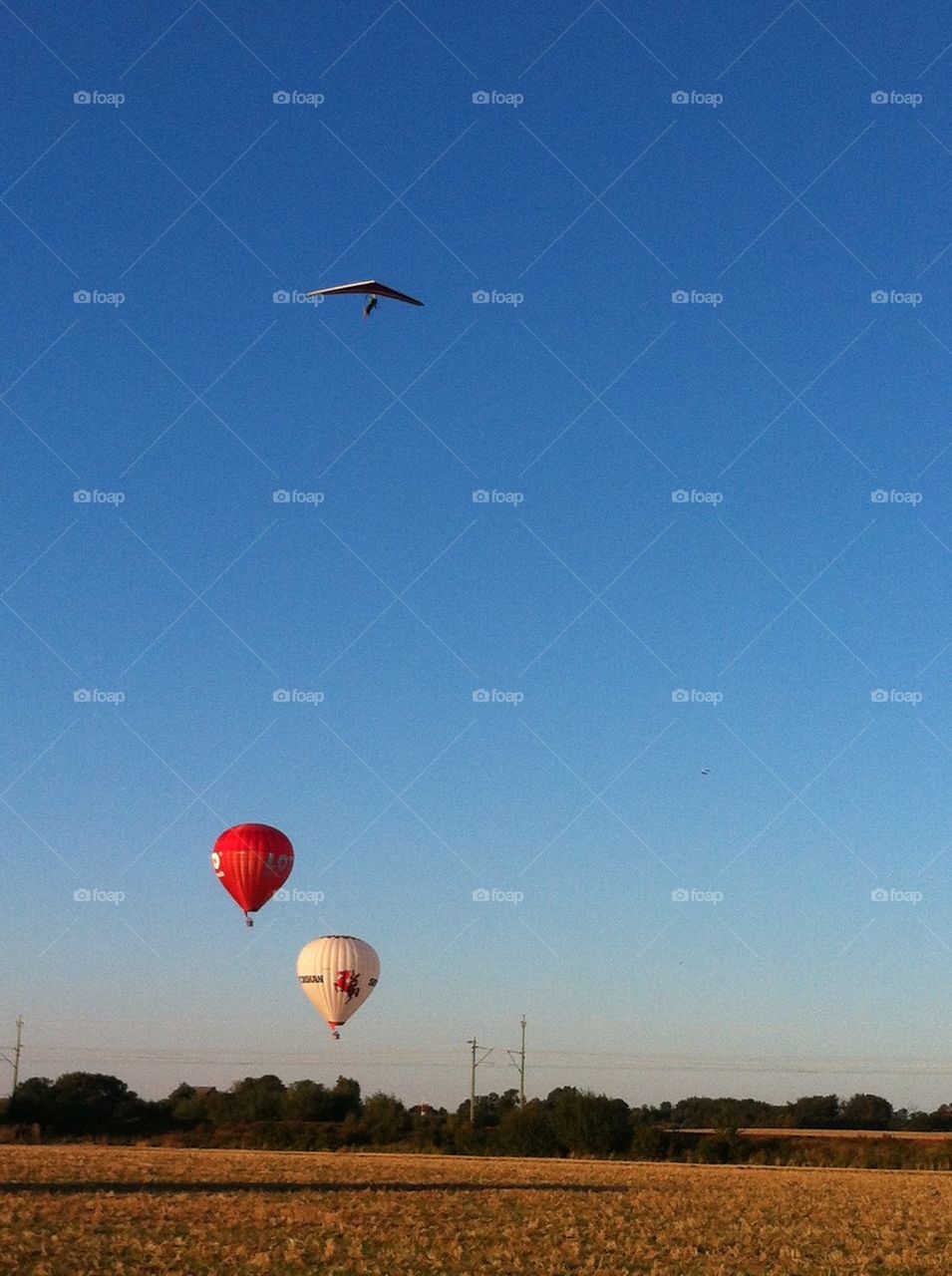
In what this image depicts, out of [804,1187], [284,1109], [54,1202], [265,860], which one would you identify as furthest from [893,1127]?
[54,1202]

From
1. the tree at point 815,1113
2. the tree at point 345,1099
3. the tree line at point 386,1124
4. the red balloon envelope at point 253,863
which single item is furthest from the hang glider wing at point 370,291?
the tree at point 815,1113

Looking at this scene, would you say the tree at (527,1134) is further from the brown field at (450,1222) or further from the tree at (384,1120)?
the brown field at (450,1222)

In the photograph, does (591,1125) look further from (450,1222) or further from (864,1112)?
(864,1112)

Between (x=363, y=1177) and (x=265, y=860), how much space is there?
10.9 metres

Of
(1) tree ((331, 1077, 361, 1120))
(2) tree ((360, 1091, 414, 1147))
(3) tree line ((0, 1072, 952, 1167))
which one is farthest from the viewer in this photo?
(1) tree ((331, 1077, 361, 1120))

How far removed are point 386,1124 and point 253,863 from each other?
147 ft

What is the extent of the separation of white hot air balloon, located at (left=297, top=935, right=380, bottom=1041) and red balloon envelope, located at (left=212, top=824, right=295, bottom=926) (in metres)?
6.76

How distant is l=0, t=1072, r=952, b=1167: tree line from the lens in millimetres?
74812

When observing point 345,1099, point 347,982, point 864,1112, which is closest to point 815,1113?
point 864,1112

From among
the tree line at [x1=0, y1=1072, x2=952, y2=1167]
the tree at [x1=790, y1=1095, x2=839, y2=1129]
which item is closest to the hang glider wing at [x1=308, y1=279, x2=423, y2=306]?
the tree line at [x1=0, y1=1072, x2=952, y2=1167]

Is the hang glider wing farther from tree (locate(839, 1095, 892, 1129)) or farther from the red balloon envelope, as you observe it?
tree (locate(839, 1095, 892, 1129))

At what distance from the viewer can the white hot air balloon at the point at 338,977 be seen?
53.0 m

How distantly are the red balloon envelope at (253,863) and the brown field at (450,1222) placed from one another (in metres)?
8.80

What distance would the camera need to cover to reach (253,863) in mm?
47062
